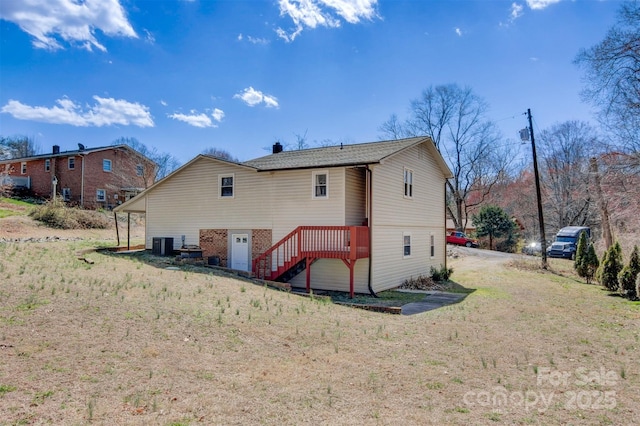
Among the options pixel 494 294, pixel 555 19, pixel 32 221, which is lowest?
pixel 494 294

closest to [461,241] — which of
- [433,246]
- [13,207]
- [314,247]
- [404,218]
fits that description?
[433,246]

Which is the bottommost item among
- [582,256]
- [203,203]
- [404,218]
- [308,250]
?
[582,256]

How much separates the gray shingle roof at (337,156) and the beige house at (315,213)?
0.05m

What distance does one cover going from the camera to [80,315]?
24.1ft

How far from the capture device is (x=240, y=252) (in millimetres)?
17125

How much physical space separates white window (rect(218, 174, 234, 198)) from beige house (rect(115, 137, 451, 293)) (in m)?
0.05

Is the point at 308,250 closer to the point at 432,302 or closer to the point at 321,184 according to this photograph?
the point at 321,184

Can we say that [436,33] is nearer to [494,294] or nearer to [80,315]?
[494,294]

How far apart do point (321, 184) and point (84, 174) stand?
31717 millimetres

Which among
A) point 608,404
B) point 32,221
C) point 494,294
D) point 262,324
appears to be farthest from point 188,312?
point 32,221

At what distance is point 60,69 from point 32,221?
1372 cm

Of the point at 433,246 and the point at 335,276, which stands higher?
the point at 433,246

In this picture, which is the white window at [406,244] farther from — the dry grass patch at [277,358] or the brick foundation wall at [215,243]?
the brick foundation wall at [215,243]

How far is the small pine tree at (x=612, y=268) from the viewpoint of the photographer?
15570 mm
